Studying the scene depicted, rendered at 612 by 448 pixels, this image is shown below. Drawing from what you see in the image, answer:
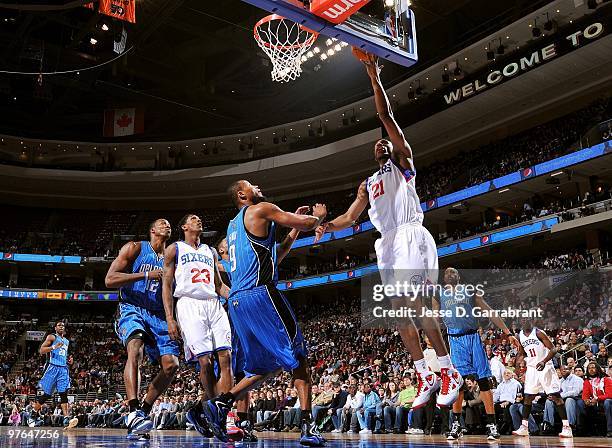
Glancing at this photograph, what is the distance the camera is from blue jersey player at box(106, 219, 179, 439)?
19.8ft

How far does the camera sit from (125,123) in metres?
33.8

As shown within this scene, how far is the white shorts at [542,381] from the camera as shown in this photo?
910 cm

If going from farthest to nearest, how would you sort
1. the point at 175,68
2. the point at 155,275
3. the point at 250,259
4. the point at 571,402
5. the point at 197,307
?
the point at 175,68
the point at 571,402
the point at 155,275
the point at 197,307
the point at 250,259

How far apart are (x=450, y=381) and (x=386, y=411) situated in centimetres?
753

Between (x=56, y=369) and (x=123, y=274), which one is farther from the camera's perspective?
(x=56, y=369)

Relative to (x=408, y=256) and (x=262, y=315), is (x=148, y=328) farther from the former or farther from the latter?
(x=408, y=256)

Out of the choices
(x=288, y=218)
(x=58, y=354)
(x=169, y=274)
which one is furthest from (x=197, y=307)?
(x=58, y=354)

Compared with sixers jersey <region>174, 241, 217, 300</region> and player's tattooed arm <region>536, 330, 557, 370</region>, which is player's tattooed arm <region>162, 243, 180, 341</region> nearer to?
sixers jersey <region>174, 241, 217, 300</region>

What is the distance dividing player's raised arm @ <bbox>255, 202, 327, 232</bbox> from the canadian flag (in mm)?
30619

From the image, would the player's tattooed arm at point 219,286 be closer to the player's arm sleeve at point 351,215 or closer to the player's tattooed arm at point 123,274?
the player's tattooed arm at point 123,274

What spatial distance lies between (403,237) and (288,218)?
3.22 ft

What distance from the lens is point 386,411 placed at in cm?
1170

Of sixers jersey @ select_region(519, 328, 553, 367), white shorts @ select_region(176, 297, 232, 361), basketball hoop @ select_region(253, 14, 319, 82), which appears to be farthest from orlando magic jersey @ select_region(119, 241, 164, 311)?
sixers jersey @ select_region(519, 328, 553, 367)

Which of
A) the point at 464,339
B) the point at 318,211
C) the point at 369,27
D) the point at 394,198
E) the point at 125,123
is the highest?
the point at 125,123
